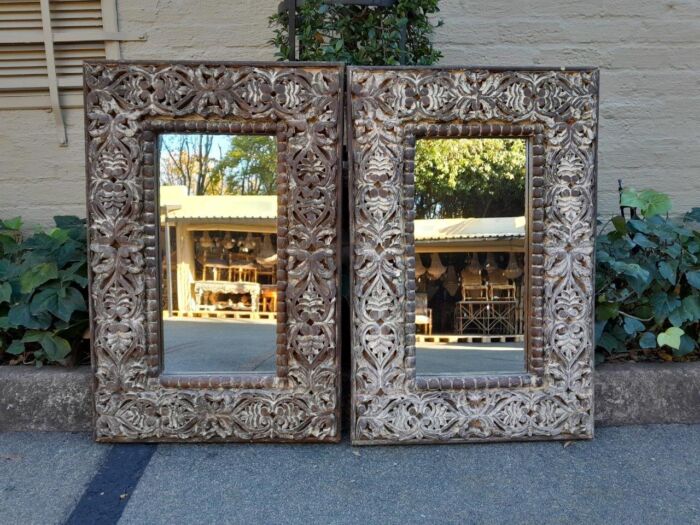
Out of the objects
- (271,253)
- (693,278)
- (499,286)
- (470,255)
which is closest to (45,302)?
(271,253)

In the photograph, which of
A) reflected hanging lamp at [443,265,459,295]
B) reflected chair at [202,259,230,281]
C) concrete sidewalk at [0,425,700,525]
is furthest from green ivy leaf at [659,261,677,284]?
reflected chair at [202,259,230,281]

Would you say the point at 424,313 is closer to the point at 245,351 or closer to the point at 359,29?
the point at 245,351

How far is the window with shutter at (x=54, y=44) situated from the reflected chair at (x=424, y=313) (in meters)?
2.53

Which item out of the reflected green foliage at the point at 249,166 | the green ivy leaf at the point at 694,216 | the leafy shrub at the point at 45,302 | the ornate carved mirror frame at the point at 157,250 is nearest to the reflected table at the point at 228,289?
the ornate carved mirror frame at the point at 157,250

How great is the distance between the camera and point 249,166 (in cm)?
235

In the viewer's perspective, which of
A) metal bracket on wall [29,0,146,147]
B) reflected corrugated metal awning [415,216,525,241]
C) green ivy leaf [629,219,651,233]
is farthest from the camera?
metal bracket on wall [29,0,146,147]

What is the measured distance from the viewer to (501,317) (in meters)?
2.43

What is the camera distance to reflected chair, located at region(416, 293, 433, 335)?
2383mm

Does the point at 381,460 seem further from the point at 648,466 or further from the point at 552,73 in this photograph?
the point at 552,73

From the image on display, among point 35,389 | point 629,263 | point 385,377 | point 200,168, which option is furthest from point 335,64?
point 35,389

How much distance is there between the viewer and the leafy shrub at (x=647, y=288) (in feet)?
8.54

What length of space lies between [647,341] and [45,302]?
2.94 m

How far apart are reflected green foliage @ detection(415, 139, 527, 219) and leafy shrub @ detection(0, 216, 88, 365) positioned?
1672 mm

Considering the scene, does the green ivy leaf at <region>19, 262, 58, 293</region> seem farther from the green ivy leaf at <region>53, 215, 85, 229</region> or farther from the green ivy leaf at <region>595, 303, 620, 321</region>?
the green ivy leaf at <region>595, 303, 620, 321</region>
